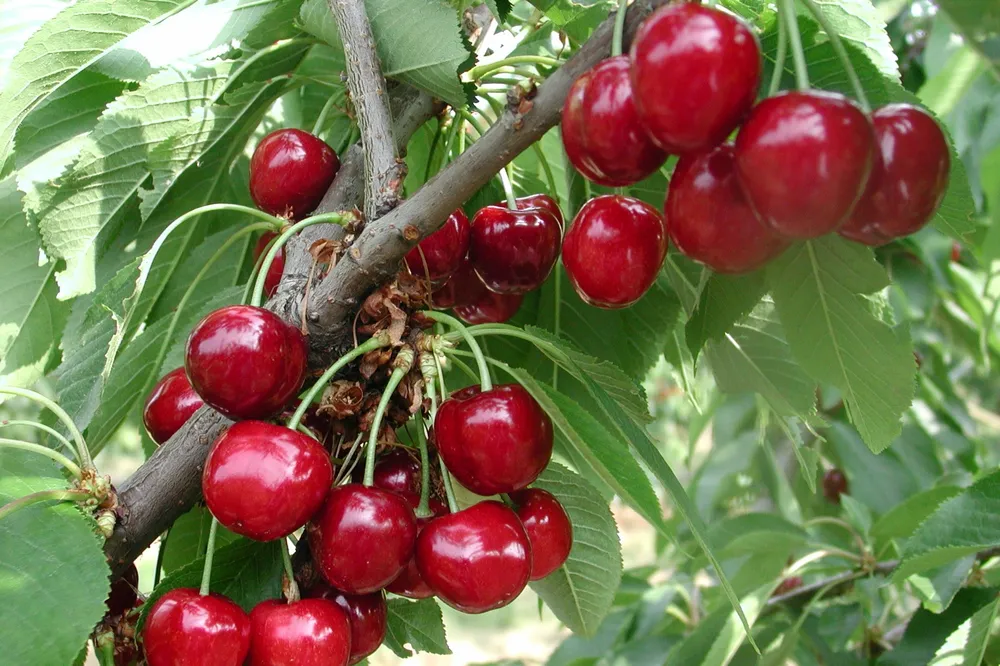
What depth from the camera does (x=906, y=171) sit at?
Answer: 0.74 metres

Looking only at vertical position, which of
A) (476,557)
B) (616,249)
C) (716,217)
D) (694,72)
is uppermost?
(694,72)

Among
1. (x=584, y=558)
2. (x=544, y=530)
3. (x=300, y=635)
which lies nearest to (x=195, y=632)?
(x=300, y=635)

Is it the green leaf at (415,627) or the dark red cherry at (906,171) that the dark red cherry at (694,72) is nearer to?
the dark red cherry at (906,171)

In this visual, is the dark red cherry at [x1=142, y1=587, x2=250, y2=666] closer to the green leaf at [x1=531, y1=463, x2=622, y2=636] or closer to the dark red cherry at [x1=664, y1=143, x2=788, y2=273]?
the green leaf at [x1=531, y1=463, x2=622, y2=636]

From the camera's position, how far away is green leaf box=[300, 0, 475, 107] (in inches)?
42.8

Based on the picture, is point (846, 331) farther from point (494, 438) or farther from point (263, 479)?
point (263, 479)

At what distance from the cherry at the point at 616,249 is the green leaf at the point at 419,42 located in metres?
Result: 0.25

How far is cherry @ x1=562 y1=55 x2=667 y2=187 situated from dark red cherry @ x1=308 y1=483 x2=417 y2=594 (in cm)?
40

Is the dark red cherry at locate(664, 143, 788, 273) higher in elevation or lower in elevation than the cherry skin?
higher

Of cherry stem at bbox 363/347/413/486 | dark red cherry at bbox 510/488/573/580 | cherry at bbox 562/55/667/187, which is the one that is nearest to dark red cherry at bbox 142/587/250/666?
cherry stem at bbox 363/347/413/486

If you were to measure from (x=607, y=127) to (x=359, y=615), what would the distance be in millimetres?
583

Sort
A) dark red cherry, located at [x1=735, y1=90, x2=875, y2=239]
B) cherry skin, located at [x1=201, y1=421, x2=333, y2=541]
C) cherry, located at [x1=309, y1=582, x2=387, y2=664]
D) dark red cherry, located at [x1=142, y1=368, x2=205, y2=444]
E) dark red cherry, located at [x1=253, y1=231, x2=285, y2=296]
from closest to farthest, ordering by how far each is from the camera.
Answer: dark red cherry, located at [x1=735, y1=90, x2=875, y2=239] → cherry skin, located at [x1=201, y1=421, x2=333, y2=541] → cherry, located at [x1=309, y1=582, x2=387, y2=664] → dark red cherry, located at [x1=142, y1=368, x2=205, y2=444] → dark red cherry, located at [x1=253, y1=231, x2=285, y2=296]

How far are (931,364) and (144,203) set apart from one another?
2658 mm

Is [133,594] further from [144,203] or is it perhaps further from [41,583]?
[144,203]
